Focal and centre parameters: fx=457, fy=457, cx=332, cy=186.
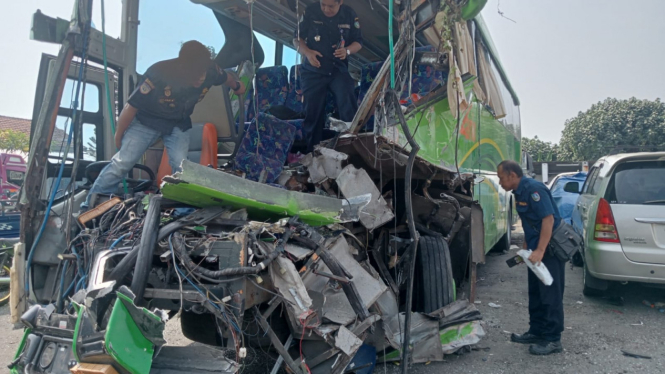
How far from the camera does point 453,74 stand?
3635 millimetres

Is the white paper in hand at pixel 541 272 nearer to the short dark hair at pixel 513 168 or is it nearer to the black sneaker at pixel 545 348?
the black sneaker at pixel 545 348

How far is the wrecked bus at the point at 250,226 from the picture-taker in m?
2.33

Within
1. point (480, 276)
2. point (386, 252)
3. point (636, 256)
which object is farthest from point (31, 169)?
point (480, 276)

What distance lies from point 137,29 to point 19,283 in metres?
2.72

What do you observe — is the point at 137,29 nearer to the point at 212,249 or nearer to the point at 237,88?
the point at 237,88

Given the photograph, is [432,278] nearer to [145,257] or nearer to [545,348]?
[545,348]

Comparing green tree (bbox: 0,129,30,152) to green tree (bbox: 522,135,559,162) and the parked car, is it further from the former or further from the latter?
green tree (bbox: 522,135,559,162)

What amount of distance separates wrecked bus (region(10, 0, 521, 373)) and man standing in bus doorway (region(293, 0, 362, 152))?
0.29 meters

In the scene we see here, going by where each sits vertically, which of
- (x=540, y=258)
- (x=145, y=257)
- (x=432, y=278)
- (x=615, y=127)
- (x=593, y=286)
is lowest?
(x=593, y=286)

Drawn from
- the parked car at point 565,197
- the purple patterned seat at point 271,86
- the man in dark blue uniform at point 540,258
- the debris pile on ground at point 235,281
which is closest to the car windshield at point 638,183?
the man in dark blue uniform at point 540,258

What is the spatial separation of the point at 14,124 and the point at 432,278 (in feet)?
111

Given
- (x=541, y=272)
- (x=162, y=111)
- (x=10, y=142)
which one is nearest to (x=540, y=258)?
(x=541, y=272)

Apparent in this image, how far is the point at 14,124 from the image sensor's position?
2966 centimetres

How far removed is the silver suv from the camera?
481 centimetres
